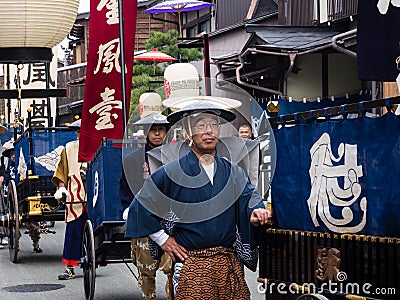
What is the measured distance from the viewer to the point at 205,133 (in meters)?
6.61

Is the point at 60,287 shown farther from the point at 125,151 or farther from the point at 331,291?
the point at 331,291

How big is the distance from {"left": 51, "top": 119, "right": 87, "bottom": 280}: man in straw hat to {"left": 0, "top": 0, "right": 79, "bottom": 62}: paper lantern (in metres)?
2.38

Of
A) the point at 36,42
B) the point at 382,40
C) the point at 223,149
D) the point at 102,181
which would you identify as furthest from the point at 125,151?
the point at 382,40

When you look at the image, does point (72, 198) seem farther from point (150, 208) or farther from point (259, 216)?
point (259, 216)

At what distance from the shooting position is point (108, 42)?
11422mm

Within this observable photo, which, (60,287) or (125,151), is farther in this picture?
(60,287)

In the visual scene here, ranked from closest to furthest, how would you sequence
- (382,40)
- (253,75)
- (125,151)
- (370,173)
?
(370,173), (382,40), (125,151), (253,75)

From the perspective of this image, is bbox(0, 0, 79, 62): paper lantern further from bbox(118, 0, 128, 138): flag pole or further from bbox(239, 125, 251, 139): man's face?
bbox(239, 125, 251, 139): man's face

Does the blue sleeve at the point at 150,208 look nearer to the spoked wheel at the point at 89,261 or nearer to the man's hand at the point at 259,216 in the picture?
the man's hand at the point at 259,216

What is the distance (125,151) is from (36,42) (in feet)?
5.64

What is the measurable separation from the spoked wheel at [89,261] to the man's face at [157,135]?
67.9 inches

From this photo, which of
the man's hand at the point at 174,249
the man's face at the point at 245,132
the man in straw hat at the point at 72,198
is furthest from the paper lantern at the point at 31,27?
the man's hand at the point at 174,249

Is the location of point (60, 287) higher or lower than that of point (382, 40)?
lower

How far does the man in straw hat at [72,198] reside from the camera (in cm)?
1322
